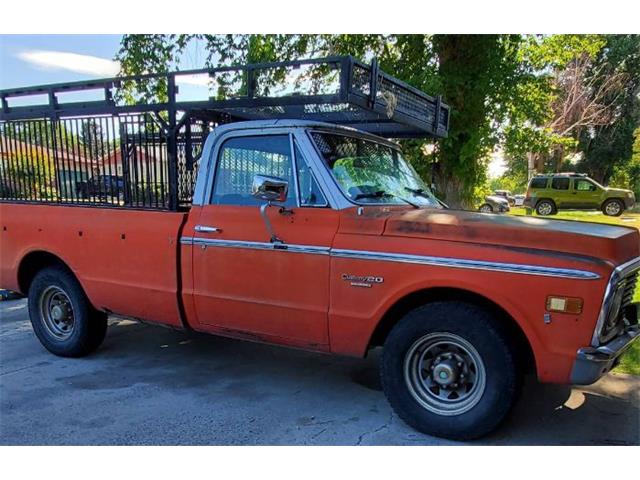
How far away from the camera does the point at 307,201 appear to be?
3.83 meters

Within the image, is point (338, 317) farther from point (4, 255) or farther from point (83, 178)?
point (4, 255)

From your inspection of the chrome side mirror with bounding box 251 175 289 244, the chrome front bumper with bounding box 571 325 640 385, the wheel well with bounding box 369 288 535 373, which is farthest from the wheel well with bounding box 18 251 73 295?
the chrome front bumper with bounding box 571 325 640 385

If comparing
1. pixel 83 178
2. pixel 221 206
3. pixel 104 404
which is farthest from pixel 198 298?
pixel 83 178

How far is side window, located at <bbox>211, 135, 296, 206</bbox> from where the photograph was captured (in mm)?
3982

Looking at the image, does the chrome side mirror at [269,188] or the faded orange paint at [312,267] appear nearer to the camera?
the faded orange paint at [312,267]

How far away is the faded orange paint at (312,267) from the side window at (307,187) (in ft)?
0.24

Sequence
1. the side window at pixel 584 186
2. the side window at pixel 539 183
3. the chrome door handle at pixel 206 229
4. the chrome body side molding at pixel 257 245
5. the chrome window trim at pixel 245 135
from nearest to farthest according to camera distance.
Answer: the chrome body side molding at pixel 257 245 < the chrome window trim at pixel 245 135 < the chrome door handle at pixel 206 229 < the side window at pixel 584 186 < the side window at pixel 539 183

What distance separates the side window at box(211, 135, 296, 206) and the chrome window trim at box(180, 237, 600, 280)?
0.35m

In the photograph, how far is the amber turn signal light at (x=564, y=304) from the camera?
9.54 ft

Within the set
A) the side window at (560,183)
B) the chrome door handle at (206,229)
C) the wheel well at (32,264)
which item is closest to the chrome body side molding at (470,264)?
the chrome door handle at (206,229)

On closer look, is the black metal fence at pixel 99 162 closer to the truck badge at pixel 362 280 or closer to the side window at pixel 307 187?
the side window at pixel 307 187

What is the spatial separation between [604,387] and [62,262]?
5234 mm

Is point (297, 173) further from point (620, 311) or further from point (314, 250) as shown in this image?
point (620, 311)

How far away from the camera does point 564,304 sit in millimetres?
2938
